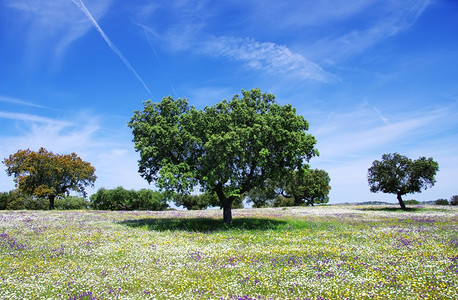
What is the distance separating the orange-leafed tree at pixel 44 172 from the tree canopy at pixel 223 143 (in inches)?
1251

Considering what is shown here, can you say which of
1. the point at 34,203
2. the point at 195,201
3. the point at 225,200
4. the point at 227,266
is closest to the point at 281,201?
the point at 195,201

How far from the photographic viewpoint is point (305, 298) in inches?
362

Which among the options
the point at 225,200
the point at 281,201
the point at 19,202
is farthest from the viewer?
the point at 281,201

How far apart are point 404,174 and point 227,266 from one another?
49.3 m

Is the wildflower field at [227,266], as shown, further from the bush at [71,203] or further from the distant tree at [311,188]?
the bush at [71,203]

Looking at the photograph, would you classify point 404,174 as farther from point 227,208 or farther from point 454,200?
point 227,208

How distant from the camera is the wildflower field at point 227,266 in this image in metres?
9.96

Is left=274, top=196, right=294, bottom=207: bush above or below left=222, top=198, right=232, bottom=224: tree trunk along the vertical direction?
below

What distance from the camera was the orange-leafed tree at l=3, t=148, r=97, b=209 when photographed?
4925cm

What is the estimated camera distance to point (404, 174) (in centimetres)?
5047

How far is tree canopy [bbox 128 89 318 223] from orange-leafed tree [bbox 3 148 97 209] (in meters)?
31.8

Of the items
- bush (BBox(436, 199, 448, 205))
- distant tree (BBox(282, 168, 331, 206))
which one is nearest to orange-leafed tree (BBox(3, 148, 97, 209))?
distant tree (BBox(282, 168, 331, 206))

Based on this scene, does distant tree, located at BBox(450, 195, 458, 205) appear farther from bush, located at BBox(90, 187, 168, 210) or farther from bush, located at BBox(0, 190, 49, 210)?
bush, located at BBox(0, 190, 49, 210)

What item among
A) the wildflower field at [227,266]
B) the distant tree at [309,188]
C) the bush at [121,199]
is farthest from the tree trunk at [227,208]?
the distant tree at [309,188]
